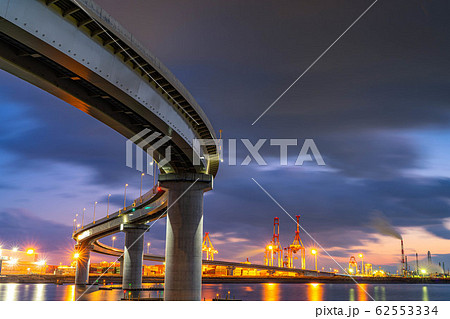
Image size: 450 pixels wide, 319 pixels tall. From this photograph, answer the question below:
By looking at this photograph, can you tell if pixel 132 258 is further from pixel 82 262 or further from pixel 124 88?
pixel 124 88

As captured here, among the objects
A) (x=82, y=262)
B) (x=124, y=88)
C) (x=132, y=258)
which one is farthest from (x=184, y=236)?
(x=82, y=262)

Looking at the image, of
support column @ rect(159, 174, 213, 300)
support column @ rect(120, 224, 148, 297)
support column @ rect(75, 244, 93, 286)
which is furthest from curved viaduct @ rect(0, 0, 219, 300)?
support column @ rect(75, 244, 93, 286)

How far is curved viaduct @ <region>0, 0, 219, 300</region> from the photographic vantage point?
16.6 metres

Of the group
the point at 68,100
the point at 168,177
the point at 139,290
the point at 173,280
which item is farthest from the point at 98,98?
the point at 139,290

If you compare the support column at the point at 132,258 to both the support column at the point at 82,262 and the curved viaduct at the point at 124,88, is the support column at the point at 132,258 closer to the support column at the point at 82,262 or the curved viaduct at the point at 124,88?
the support column at the point at 82,262

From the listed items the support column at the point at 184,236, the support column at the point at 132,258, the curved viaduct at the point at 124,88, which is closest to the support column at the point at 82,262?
the support column at the point at 132,258

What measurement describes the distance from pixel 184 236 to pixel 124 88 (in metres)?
18.8

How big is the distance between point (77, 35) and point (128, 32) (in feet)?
12.2

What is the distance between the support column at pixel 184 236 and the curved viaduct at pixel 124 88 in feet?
0.29

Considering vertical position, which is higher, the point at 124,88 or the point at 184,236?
the point at 124,88

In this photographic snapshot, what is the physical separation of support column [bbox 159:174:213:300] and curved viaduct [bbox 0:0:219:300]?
88 mm

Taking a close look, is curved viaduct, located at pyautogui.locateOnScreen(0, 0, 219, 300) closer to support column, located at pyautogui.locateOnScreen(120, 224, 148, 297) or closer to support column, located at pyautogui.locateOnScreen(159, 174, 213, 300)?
support column, located at pyautogui.locateOnScreen(159, 174, 213, 300)

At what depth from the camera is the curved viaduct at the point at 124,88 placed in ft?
54.5

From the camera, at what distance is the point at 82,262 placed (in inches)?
4867
